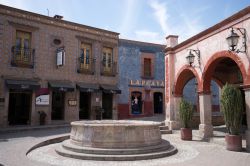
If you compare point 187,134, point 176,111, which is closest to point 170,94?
point 176,111

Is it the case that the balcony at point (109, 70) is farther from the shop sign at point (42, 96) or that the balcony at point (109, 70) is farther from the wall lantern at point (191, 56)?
the wall lantern at point (191, 56)

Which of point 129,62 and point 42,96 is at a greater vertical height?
point 129,62

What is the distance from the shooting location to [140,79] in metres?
21.4

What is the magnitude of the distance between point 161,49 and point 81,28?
7.91 m

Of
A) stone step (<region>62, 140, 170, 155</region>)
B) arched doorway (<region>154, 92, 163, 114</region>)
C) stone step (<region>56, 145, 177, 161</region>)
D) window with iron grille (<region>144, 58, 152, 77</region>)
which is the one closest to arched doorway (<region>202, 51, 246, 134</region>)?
stone step (<region>62, 140, 170, 155</region>)

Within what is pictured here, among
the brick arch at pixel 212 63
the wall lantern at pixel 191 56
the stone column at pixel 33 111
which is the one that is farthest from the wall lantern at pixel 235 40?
the stone column at pixel 33 111

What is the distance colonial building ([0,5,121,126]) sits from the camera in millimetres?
15555

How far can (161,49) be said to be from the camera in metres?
22.8

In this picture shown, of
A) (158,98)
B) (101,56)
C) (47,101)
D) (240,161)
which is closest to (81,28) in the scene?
(101,56)

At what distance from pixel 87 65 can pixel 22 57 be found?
4891 mm

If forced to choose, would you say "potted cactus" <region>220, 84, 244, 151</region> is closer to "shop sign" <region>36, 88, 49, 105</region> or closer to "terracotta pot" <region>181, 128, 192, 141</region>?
"terracotta pot" <region>181, 128, 192, 141</region>

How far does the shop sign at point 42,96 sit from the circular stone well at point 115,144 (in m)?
8.65

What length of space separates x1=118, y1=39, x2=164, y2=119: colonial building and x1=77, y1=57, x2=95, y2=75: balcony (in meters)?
2.66

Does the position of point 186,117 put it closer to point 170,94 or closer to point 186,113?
point 186,113
